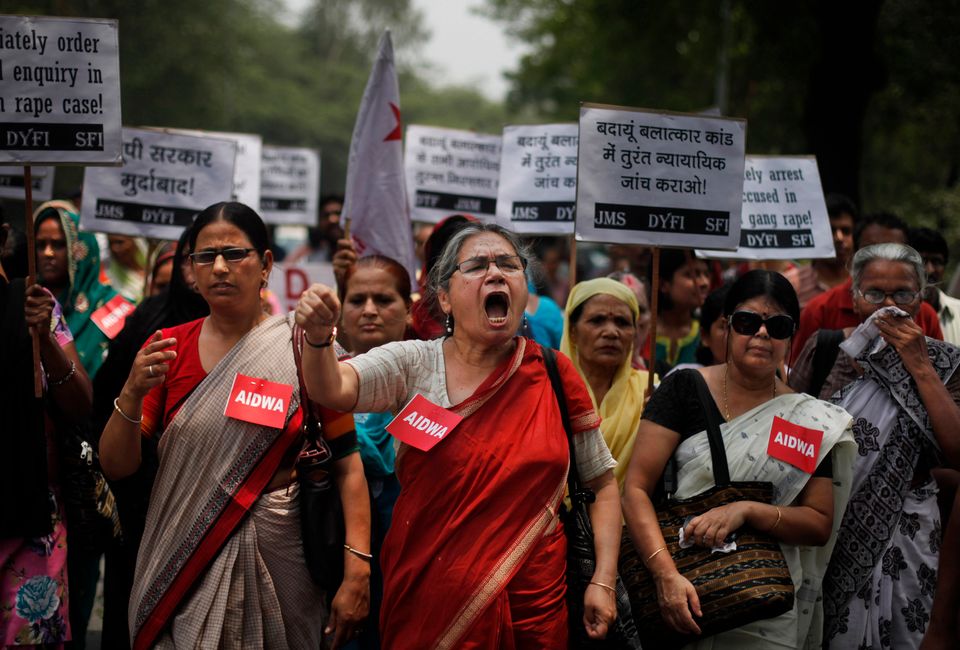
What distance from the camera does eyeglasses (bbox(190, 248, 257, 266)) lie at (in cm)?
346

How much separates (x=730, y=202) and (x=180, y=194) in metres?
3.34

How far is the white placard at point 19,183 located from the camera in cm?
627

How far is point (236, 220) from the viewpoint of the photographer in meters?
3.53

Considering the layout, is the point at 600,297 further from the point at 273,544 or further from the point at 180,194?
the point at 180,194

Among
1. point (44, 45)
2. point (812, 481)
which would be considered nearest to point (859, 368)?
point (812, 481)

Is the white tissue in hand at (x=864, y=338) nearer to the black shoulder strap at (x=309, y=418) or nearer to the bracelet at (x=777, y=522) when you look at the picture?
the bracelet at (x=777, y=522)

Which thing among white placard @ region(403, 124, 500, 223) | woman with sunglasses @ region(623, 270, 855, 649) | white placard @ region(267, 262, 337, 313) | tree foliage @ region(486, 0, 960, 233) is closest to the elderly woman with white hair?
woman with sunglasses @ region(623, 270, 855, 649)

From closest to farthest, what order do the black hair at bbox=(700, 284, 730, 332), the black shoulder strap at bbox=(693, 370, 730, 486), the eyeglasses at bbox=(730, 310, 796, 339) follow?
the black shoulder strap at bbox=(693, 370, 730, 486), the eyeglasses at bbox=(730, 310, 796, 339), the black hair at bbox=(700, 284, 730, 332)

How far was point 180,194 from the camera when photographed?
6.25m

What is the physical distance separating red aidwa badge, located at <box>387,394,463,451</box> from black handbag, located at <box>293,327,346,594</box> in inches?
15.5

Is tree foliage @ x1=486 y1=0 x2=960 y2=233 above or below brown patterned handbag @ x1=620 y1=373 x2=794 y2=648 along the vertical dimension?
above

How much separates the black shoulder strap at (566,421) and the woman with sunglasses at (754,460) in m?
0.33

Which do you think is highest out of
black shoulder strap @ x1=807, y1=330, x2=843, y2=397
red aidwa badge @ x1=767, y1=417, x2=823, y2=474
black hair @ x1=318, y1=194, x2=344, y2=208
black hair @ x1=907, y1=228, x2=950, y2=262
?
black hair @ x1=318, y1=194, x2=344, y2=208

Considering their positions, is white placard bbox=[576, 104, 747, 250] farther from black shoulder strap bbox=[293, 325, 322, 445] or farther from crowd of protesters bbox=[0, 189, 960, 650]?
black shoulder strap bbox=[293, 325, 322, 445]
